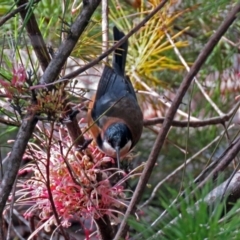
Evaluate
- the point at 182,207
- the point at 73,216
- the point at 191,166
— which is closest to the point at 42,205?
the point at 73,216

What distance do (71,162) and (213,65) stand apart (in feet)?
4.06

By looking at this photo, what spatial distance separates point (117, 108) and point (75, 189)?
85 cm

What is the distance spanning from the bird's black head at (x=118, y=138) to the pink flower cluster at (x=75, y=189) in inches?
12.1

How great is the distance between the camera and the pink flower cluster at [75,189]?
1.30 m

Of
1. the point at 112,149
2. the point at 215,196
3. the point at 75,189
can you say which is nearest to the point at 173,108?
the point at 215,196

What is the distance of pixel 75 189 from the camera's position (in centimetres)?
132

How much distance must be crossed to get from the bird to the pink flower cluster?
0.47m

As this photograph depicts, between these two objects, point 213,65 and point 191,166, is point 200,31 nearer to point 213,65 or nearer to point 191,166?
point 213,65

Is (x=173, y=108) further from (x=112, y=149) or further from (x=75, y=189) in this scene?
(x=112, y=149)

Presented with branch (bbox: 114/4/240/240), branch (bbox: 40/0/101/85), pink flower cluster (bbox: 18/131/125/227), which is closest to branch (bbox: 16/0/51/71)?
branch (bbox: 40/0/101/85)

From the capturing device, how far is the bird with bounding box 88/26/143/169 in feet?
6.29

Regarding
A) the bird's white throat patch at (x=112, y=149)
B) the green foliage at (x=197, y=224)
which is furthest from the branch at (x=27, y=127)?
the bird's white throat patch at (x=112, y=149)

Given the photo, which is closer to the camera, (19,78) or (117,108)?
(19,78)

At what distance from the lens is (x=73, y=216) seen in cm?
135
